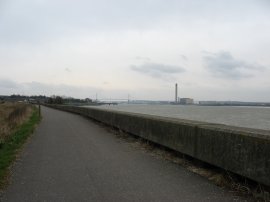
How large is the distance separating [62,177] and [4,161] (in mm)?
2553

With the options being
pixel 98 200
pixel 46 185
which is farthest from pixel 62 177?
pixel 98 200

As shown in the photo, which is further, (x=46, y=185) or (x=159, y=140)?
(x=159, y=140)

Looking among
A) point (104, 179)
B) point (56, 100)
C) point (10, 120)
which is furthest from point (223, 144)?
point (56, 100)

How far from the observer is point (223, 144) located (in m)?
7.50

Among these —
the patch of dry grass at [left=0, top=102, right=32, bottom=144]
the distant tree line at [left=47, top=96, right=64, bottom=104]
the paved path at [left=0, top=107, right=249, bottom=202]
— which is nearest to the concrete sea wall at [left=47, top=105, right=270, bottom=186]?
the paved path at [left=0, top=107, right=249, bottom=202]

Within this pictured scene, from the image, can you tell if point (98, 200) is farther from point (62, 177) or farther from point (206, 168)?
point (206, 168)

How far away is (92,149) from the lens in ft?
40.8

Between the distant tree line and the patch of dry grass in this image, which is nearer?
the patch of dry grass

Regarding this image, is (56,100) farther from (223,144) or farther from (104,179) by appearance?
(223,144)

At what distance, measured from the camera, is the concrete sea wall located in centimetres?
627

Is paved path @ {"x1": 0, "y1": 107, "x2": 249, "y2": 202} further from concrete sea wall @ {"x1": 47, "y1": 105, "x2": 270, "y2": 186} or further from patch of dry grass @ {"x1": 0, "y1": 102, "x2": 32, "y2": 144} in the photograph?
patch of dry grass @ {"x1": 0, "y1": 102, "x2": 32, "y2": 144}

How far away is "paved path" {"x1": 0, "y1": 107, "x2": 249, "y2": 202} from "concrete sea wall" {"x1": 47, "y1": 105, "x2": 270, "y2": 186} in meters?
0.52

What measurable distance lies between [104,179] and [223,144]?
2378 mm

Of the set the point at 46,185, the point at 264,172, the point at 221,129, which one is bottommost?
the point at 46,185
